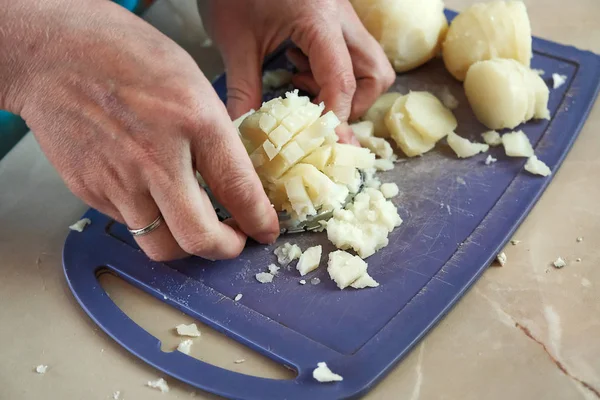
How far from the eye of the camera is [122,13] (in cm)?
132

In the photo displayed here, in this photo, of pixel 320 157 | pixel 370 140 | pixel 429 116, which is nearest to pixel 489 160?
pixel 429 116

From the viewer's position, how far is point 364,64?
1719 millimetres

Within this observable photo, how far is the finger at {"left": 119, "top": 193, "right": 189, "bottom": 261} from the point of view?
136 cm

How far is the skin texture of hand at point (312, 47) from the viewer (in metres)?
1.64

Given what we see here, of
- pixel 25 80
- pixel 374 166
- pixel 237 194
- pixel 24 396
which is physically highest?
pixel 25 80

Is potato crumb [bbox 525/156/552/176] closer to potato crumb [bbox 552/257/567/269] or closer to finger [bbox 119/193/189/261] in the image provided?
potato crumb [bbox 552/257/567/269]

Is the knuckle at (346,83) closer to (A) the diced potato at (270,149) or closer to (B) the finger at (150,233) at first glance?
(A) the diced potato at (270,149)

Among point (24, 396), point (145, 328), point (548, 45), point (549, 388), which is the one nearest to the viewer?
point (549, 388)

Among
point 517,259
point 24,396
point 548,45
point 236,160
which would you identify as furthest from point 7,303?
point 548,45

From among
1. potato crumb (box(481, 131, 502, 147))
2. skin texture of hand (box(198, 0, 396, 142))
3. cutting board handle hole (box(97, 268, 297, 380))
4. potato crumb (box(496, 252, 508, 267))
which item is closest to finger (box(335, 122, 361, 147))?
skin texture of hand (box(198, 0, 396, 142))

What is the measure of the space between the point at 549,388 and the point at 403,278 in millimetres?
340

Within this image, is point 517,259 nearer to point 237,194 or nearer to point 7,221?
point 237,194

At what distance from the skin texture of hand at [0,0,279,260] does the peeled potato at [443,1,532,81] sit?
0.76 metres

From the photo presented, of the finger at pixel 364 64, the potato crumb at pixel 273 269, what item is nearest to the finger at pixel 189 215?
the potato crumb at pixel 273 269
